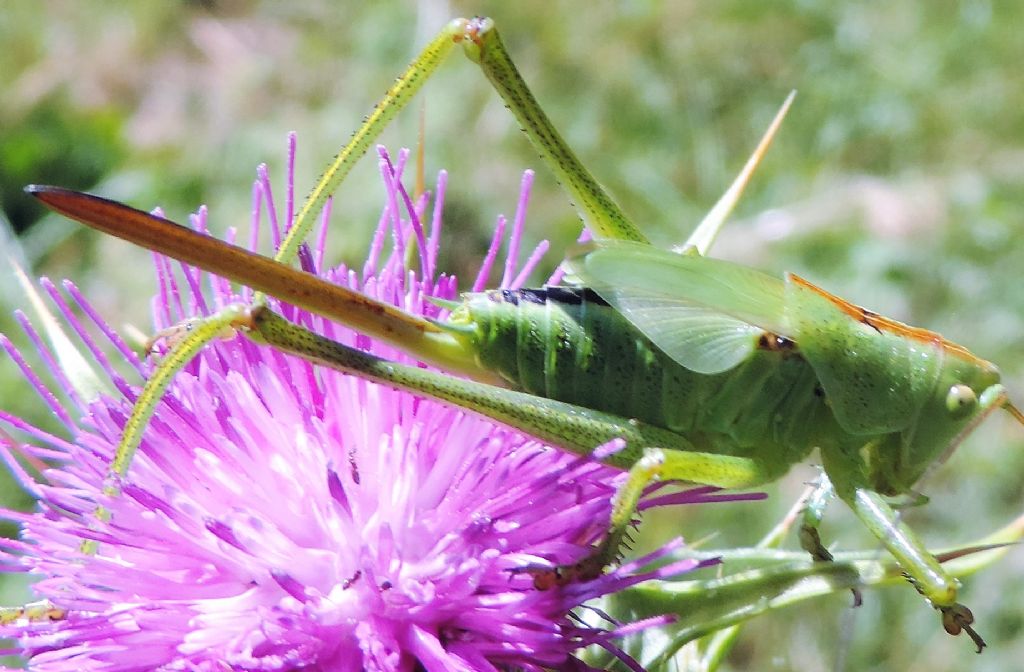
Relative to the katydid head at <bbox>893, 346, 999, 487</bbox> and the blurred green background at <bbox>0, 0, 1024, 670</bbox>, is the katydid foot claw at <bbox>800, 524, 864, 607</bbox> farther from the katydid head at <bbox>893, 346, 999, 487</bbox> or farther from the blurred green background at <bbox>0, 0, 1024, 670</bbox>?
the blurred green background at <bbox>0, 0, 1024, 670</bbox>

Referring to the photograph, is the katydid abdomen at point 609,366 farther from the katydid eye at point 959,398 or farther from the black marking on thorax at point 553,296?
the katydid eye at point 959,398

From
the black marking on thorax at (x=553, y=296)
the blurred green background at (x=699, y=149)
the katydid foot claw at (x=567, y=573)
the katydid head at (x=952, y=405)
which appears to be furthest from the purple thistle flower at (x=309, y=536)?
the blurred green background at (x=699, y=149)

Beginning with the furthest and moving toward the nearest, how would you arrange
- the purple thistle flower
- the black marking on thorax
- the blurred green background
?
the blurred green background, the black marking on thorax, the purple thistle flower

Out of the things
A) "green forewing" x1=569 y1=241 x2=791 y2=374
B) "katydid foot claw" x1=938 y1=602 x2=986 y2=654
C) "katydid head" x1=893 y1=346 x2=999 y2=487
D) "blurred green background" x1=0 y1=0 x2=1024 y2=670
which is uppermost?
"blurred green background" x1=0 y1=0 x2=1024 y2=670

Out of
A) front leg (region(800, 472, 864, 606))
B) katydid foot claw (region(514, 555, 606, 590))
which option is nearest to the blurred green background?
front leg (region(800, 472, 864, 606))

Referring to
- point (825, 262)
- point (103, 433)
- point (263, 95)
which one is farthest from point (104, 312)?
point (825, 262)
